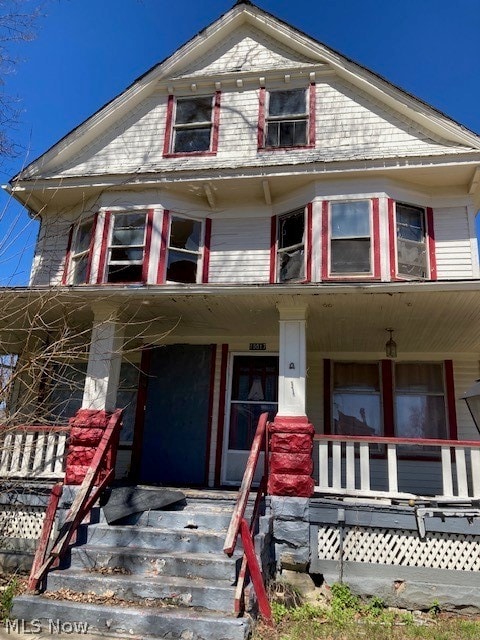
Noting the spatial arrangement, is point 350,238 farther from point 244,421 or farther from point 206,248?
point 244,421

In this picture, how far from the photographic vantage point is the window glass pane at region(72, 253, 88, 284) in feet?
30.5

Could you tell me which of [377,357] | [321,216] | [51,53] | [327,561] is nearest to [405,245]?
[321,216]

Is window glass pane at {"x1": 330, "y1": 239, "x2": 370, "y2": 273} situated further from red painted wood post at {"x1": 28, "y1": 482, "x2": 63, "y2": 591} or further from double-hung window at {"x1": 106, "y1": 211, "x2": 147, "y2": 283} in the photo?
red painted wood post at {"x1": 28, "y1": 482, "x2": 63, "y2": 591}

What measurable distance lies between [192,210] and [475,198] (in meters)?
5.11

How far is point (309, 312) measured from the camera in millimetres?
7402

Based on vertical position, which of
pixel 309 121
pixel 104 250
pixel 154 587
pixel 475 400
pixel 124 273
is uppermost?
pixel 309 121

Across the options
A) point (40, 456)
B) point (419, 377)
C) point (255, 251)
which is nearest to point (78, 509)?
point (40, 456)

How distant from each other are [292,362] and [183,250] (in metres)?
3.28

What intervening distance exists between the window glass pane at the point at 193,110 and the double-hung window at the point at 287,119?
1.26 meters

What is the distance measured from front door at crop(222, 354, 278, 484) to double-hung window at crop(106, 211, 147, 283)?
95.3 inches

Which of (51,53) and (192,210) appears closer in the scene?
(51,53)

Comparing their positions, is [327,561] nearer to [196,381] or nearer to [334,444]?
[334,444]

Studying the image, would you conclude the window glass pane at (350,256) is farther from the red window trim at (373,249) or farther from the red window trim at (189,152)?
the red window trim at (189,152)

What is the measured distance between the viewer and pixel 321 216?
28.0 ft
